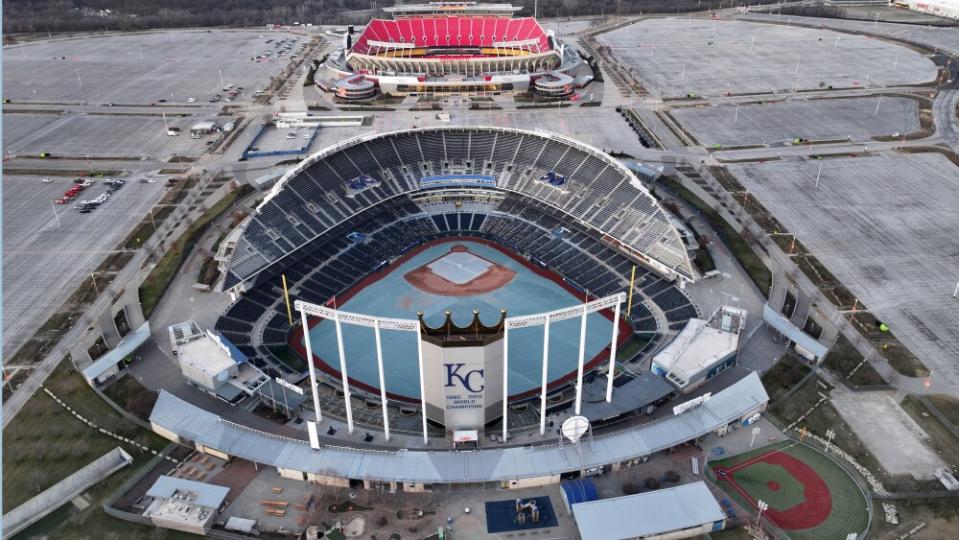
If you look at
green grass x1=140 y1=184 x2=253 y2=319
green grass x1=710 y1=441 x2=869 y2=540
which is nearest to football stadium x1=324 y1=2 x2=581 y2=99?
green grass x1=140 y1=184 x2=253 y2=319

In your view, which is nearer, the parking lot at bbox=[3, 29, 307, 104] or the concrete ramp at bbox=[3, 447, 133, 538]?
the concrete ramp at bbox=[3, 447, 133, 538]

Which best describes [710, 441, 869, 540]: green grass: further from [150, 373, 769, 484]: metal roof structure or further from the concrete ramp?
the concrete ramp

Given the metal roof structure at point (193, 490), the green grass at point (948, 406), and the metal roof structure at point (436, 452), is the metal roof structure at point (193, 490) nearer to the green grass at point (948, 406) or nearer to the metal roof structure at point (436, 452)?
the metal roof structure at point (436, 452)

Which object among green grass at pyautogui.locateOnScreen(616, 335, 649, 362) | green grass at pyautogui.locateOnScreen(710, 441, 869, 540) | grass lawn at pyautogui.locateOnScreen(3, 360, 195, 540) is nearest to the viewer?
green grass at pyautogui.locateOnScreen(710, 441, 869, 540)

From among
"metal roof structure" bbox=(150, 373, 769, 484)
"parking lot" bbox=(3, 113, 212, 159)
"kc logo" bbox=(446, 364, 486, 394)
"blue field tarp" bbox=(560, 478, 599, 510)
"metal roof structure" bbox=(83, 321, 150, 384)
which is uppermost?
"parking lot" bbox=(3, 113, 212, 159)

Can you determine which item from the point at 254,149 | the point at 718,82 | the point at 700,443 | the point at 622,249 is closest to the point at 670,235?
the point at 622,249

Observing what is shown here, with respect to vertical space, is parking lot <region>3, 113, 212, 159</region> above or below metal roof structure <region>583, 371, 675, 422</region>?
above
